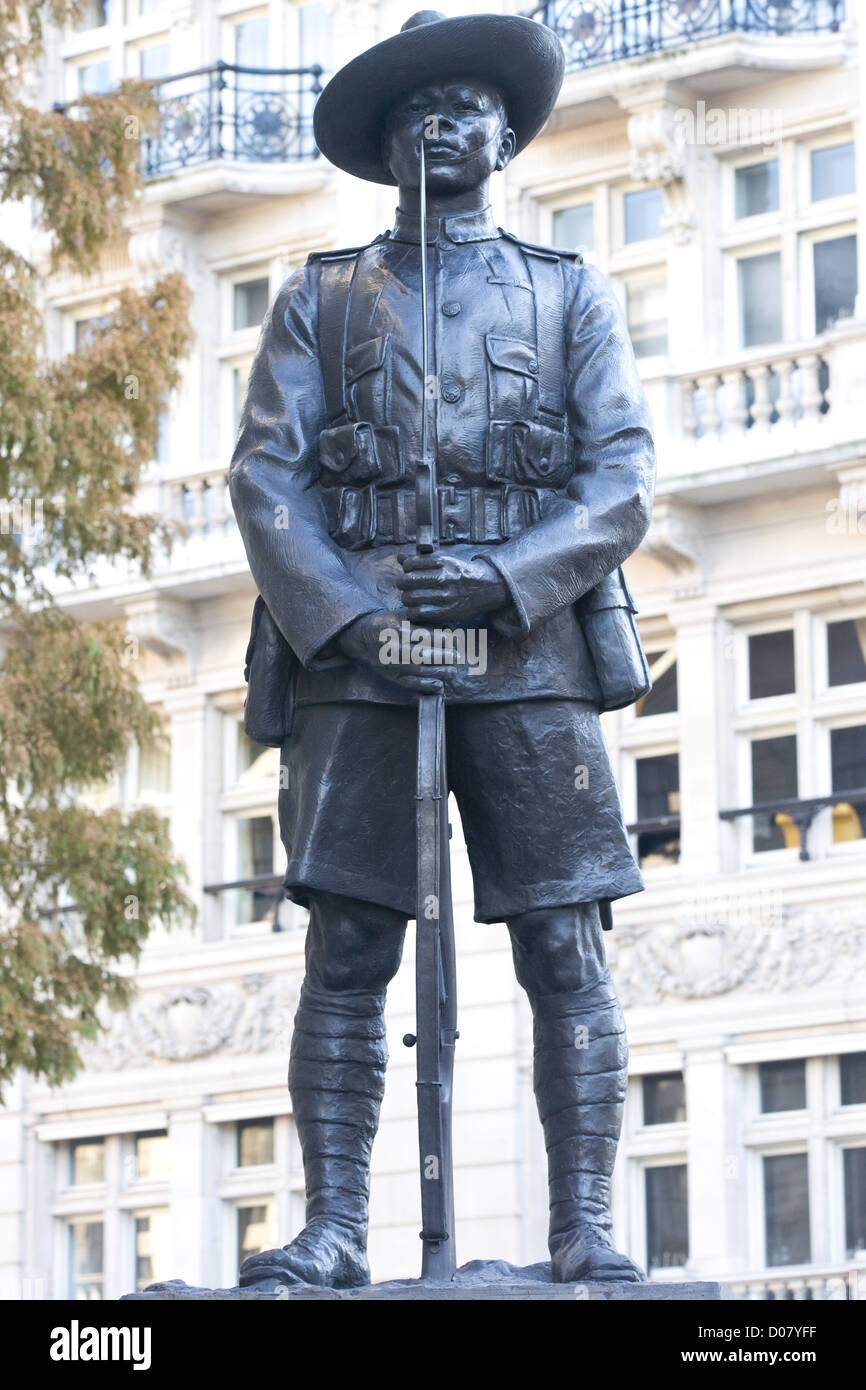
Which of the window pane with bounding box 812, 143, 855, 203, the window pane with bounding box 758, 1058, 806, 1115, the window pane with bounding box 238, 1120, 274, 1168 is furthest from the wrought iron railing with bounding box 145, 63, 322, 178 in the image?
the window pane with bounding box 758, 1058, 806, 1115

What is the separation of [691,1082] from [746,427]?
4666 millimetres

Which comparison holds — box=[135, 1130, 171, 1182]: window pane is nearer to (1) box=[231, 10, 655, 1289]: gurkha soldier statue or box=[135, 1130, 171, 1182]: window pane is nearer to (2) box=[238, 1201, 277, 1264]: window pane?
(2) box=[238, 1201, 277, 1264]: window pane

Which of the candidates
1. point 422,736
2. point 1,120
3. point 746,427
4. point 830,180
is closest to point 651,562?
point 746,427

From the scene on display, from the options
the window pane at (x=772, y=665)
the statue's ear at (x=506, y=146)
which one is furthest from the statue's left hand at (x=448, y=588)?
the window pane at (x=772, y=665)

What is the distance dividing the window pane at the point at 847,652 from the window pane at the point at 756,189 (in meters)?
3.24

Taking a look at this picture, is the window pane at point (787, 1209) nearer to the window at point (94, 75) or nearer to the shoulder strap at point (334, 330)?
the window at point (94, 75)

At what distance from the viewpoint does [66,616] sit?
15188mm

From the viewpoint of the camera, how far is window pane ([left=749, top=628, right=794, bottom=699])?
73.4 ft

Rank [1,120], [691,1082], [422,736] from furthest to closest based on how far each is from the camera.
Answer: [691,1082] < [1,120] < [422,736]

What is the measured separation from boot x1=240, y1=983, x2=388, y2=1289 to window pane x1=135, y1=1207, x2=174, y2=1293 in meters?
18.0

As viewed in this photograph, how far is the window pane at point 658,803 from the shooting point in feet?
74.0

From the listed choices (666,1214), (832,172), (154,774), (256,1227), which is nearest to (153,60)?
(154,774)
